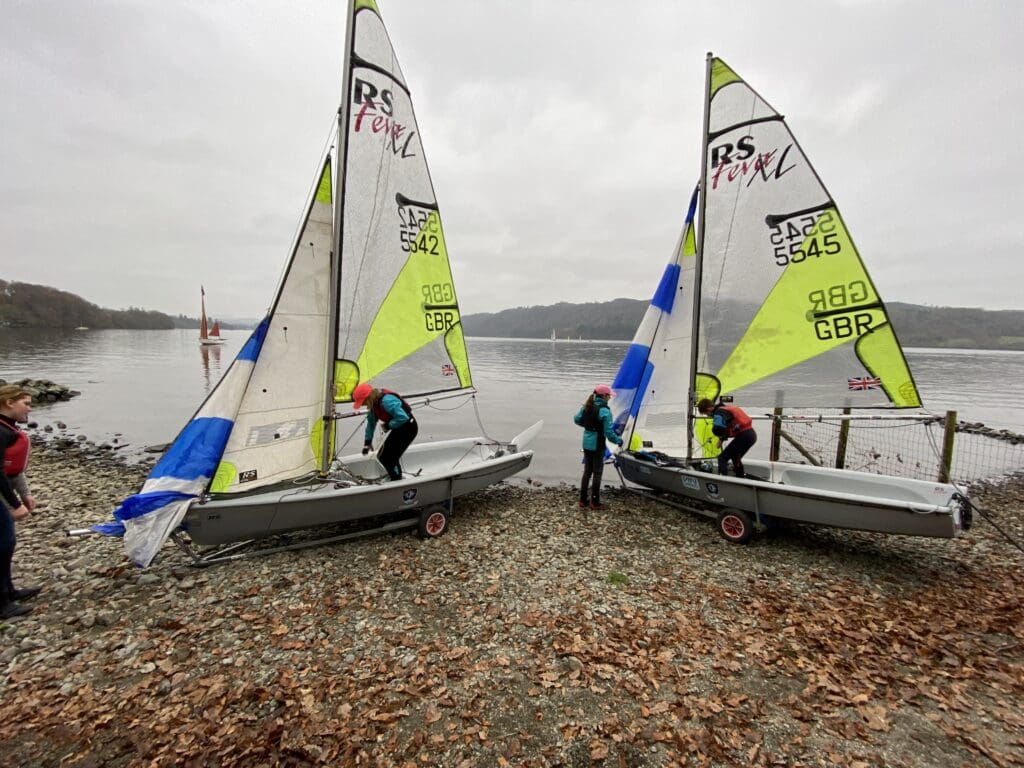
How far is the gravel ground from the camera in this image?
319 cm

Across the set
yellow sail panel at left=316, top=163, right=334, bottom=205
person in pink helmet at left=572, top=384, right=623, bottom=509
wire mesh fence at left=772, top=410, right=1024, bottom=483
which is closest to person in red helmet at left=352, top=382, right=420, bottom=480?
yellow sail panel at left=316, top=163, right=334, bottom=205

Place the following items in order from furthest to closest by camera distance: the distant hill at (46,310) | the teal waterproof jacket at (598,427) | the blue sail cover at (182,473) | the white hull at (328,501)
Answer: the distant hill at (46,310) < the teal waterproof jacket at (598,427) < the white hull at (328,501) < the blue sail cover at (182,473)

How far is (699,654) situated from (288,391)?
5687 millimetres

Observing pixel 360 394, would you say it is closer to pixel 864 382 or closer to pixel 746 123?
pixel 746 123

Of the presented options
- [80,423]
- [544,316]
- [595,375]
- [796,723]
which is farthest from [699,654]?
[544,316]

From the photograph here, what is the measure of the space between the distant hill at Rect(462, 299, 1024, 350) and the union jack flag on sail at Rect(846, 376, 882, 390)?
284 feet

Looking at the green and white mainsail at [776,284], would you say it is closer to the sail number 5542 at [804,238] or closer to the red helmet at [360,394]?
the sail number 5542 at [804,238]

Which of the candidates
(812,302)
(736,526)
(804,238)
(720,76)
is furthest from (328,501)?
(720,76)

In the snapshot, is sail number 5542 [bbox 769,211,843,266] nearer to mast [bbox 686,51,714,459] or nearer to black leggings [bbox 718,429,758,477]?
mast [bbox 686,51,714,459]

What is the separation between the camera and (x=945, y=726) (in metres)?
3.33

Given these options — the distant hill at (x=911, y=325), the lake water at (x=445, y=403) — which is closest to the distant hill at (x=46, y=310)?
the lake water at (x=445, y=403)

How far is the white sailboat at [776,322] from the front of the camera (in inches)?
245

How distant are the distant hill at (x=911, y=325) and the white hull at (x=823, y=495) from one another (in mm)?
85746

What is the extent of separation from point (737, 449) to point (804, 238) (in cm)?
324
